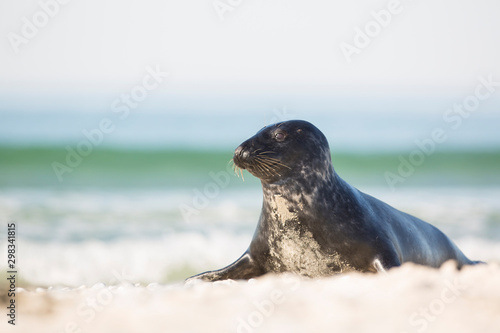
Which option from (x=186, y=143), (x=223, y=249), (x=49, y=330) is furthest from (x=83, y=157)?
(x=49, y=330)

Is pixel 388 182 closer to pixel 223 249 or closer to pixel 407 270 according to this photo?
pixel 223 249

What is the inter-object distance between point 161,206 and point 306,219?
10662mm

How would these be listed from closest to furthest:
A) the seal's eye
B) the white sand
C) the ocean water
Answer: the white sand < the seal's eye < the ocean water

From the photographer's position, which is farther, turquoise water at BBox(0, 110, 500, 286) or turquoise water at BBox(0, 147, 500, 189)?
turquoise water at BBox(0, 147, 500, 189)

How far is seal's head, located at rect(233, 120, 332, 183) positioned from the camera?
554cm

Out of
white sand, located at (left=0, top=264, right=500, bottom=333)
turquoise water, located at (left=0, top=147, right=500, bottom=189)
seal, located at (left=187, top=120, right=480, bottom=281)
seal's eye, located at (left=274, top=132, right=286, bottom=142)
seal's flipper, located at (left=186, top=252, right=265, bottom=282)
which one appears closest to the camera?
white sand, located at (left=0, top=264, right=500, bottom=333)

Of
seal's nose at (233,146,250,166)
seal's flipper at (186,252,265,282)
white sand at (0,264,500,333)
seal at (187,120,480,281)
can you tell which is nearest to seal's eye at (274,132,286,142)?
seal at (187,120,480,281)

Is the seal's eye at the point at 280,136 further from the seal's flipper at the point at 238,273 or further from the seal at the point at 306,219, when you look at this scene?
the seal's flipper at the point at 238,273

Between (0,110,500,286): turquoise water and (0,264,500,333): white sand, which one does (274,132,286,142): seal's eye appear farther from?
(0,264,500,333): white sand

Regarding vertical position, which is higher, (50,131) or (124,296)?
(50,131)

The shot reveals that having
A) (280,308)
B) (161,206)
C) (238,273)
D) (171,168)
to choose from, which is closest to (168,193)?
(161,206)

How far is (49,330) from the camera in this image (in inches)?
136

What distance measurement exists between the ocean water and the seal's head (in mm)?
4438

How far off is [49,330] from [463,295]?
2073mm
